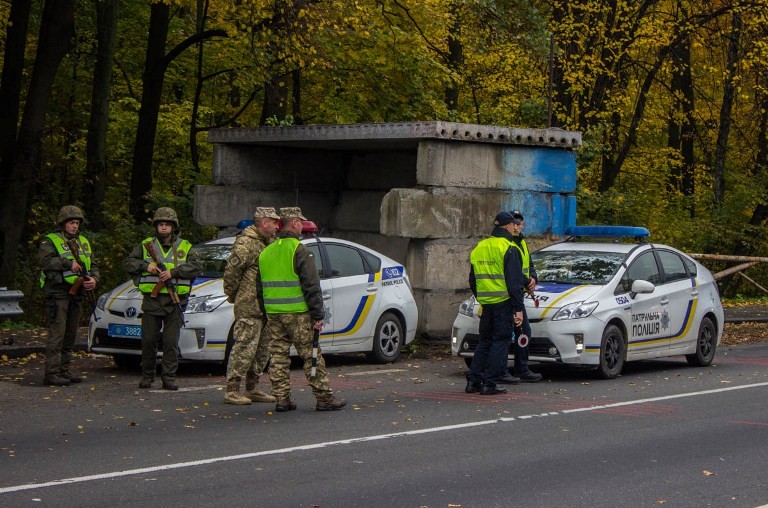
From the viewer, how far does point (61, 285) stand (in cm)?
1298

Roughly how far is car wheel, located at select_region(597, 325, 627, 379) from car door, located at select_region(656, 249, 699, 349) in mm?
994

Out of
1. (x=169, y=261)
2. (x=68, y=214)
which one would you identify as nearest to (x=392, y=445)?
(x=169, y=261)

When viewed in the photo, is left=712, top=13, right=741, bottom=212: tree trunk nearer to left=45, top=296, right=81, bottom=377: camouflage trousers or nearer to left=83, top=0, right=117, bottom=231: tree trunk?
left=83, top=0, right=117, bottom=231: tree trunk

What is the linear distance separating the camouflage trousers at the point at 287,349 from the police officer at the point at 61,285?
9.08 feet

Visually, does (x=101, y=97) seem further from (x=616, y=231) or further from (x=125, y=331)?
(x=616, y=231)

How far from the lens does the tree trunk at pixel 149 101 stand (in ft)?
80.7

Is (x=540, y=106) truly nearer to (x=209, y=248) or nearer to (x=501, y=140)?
(x=501, y=140)

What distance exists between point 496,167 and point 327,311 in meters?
4.72

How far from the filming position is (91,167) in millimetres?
25844

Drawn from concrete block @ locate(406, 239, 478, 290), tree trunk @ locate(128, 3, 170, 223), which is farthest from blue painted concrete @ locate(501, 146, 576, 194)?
tree trunk @ locate(128, 3, 170, 223)

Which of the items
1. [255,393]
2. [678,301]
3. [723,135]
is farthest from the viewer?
[723,135]

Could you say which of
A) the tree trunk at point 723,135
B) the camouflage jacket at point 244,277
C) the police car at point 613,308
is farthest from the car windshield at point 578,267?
the tree trunk at point 723,135

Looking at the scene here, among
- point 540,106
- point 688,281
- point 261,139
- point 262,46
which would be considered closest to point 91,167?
point 262,46

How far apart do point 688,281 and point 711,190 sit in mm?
19927
